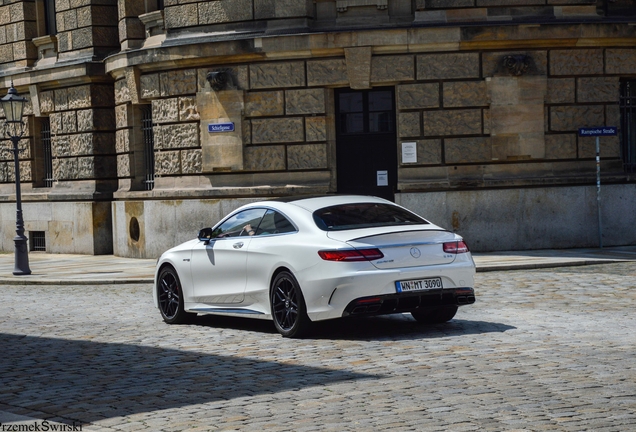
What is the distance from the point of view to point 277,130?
74.3 feet

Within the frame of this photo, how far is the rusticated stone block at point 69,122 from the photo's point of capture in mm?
27516

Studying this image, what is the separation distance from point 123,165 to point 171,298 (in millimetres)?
13318

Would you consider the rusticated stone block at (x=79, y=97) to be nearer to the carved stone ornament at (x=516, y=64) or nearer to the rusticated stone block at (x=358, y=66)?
the rusticated stone block at (x=358, y=66)

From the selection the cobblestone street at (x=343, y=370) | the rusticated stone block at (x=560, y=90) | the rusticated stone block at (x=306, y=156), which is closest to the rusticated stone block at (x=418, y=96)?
the rusticated stone block at (x=306, y=156)

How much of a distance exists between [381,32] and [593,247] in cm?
588

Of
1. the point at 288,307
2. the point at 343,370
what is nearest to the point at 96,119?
the point at 288,307

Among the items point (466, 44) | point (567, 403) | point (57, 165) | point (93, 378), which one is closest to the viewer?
point (567, 403)

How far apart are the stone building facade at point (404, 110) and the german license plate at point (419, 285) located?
36.3 feet

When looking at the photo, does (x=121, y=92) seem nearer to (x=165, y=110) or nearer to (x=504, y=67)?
(x=165, y=110)

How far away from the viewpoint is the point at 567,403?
7.27 m

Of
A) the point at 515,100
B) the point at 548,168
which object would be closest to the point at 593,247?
the point at 548,168

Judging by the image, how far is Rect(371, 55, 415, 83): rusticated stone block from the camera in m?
21.9

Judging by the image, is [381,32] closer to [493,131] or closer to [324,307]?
[493,131]

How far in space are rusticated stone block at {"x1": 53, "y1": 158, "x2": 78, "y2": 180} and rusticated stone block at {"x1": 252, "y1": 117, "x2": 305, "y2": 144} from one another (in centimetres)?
667
